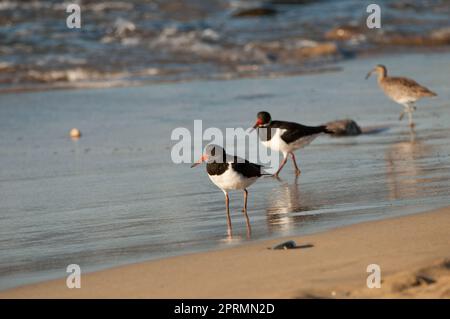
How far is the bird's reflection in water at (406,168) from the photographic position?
8.26m

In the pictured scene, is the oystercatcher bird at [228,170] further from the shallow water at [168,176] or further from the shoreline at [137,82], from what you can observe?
the shoreline at [137,82]

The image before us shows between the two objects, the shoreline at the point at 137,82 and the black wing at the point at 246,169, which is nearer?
the black wing at the point at 246,169

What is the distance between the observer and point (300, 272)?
5691 millimetres

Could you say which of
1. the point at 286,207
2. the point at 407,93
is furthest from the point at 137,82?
the point at 286,207

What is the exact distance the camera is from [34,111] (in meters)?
14.9

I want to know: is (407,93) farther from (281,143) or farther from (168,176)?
(168,176)

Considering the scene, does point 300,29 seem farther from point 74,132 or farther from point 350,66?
point 74,132

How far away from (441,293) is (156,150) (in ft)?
21.4

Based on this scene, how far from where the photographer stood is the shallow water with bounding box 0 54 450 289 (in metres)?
7.03

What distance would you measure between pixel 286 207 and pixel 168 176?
1.99 m

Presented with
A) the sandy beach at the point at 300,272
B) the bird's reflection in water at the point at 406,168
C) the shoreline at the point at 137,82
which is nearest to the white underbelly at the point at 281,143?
the bird's reflection in water at the point at 406,168

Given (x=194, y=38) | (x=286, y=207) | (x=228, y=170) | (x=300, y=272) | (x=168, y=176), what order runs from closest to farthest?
(x=300, y=272) < (x=228, y=170) < (x=286, y=207) < (x=168, y=176) < (x=194, y=38)

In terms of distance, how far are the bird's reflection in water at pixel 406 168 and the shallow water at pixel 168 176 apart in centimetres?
Answer: 1

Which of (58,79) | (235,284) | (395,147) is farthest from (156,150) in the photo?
(58,79)
